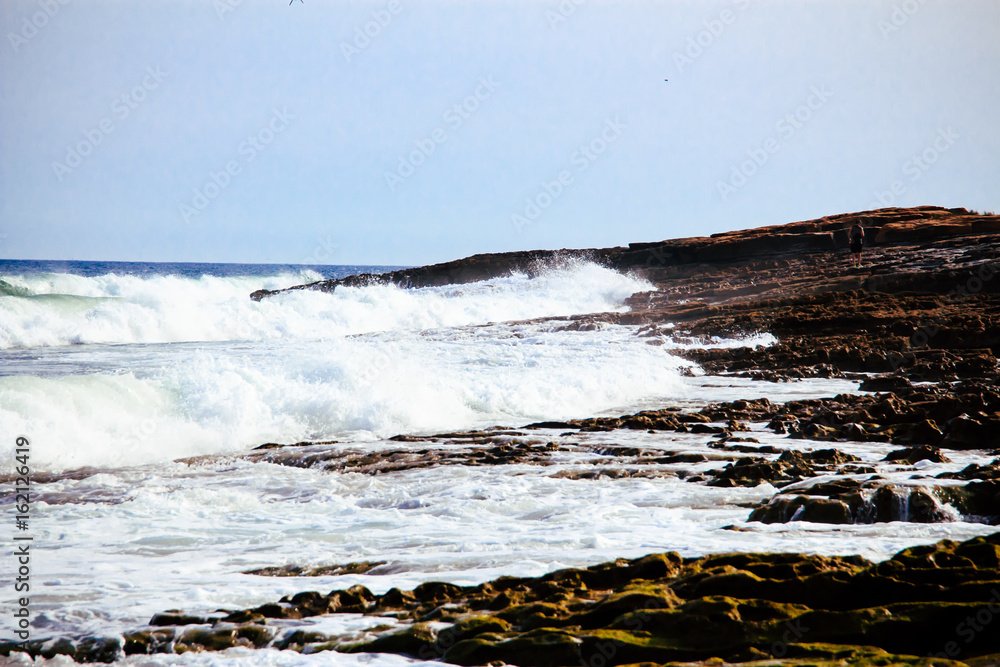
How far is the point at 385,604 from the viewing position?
14.1ft

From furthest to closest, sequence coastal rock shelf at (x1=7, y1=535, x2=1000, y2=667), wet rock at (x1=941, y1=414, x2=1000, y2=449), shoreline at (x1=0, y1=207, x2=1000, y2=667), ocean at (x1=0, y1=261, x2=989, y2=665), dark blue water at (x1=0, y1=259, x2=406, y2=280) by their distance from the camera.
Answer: dark blue water at (x1=0, y1=259, x2=406, y2=280)
wet rock at (x1=941, y1=414, x2=1000, y2=449)
ocean at (x1=0, y1=261, x2=989, y2=665)
shoreline at (x1=0, y1=207, x2=1000, y2=667)
coastal rock shelf at (x1=7, y1=535, x2=1000, y2=667)

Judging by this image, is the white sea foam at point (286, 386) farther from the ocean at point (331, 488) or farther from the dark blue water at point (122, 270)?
the dark blue water at point (122, 270)

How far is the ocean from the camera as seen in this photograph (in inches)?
189

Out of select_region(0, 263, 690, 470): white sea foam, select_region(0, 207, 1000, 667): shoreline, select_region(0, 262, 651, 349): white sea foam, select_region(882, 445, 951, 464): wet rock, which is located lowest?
select_region(882, 445, 951, 464): wet rock

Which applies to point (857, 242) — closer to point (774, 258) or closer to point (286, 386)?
point (774, 258)

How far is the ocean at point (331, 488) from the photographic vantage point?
4797mm

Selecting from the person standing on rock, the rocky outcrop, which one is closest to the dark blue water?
the rocky outcrop

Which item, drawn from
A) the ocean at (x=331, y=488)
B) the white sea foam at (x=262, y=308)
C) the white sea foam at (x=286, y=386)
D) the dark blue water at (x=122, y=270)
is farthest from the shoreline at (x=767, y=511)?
the dark blue water at (x=122, y=270)

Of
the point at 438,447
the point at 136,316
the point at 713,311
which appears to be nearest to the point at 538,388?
the point at 438,447

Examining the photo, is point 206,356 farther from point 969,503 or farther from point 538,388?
point 969,503

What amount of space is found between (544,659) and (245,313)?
91.2 feet

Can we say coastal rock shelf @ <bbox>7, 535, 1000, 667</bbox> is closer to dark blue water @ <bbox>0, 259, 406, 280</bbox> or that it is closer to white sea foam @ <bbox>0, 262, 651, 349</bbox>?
white sea foam @ <bbox>0, 262, 651, 349</bbox>

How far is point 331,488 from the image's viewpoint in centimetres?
735

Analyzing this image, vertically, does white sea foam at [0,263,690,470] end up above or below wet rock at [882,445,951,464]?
above
